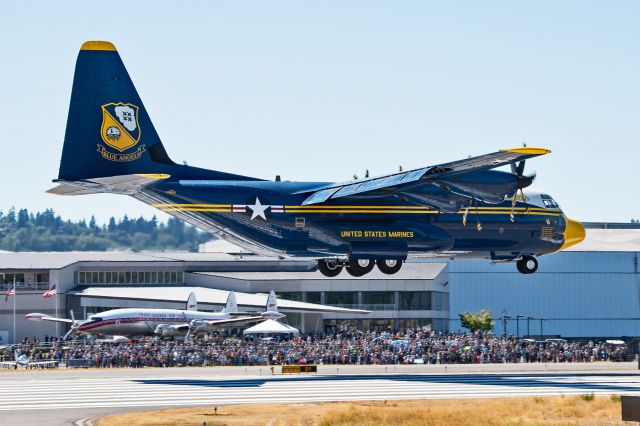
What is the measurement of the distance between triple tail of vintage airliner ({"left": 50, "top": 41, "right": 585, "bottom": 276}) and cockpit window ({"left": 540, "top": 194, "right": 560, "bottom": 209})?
107 inches

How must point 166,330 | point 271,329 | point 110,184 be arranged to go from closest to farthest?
point 110,184 < point 271,329 < point 166,330

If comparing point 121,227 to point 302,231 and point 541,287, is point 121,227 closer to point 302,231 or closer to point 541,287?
point 541,287

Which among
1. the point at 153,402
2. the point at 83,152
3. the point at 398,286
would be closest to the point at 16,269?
the point at 398,286

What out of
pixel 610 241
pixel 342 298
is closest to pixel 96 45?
pixel 342 298

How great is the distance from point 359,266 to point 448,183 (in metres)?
7.88

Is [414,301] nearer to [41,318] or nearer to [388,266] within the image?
[41,318]

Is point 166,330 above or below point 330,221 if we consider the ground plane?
below

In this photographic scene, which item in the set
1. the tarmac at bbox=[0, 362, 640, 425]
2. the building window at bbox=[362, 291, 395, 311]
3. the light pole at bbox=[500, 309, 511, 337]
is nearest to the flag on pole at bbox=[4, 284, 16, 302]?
the tarmac at bbox=[0, 362, 640, 425]

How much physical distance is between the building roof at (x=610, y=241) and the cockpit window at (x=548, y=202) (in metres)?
42.2

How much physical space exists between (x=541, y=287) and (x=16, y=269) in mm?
47863

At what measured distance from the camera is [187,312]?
8325cm

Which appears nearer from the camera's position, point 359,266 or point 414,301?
point 359,266

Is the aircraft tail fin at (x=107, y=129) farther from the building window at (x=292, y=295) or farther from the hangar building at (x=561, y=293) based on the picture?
the hangar building at (x=561, y=293)

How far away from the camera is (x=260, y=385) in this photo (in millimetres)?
49312
